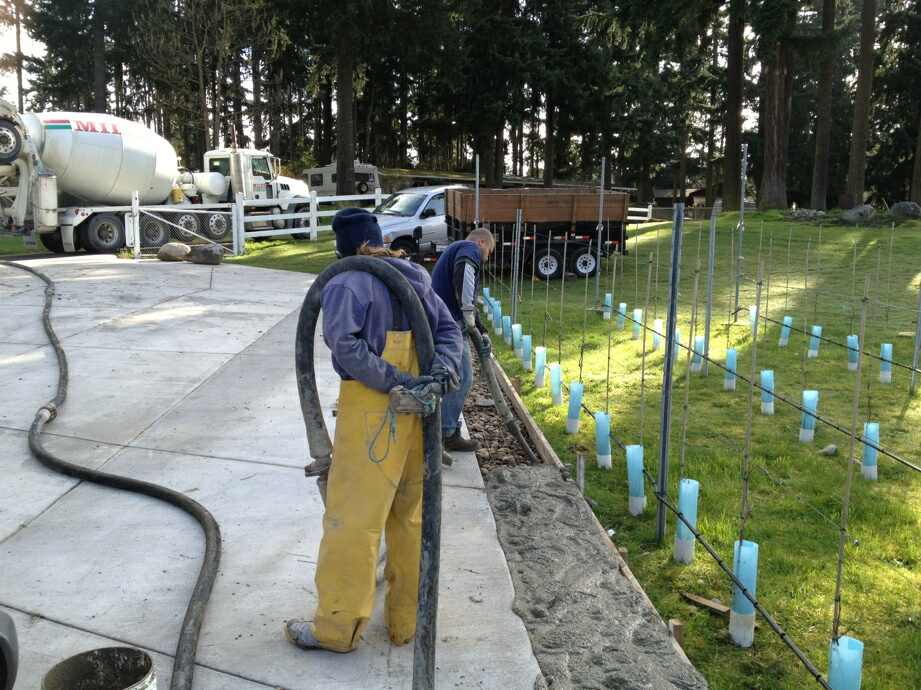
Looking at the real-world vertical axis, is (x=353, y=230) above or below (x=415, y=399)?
above

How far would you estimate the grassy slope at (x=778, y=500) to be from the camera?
144 inches

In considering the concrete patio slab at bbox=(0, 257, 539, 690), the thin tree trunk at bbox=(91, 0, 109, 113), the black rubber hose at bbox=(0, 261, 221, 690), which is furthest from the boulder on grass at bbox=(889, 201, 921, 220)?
the thin tree trunk at bbox=(91, 0, 109, 113)

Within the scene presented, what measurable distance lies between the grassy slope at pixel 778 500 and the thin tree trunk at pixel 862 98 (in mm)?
16821

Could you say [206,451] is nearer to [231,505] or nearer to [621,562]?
[231,505]

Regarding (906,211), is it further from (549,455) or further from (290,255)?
(549,455)

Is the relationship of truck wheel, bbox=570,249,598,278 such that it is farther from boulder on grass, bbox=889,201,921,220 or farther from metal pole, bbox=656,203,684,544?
boulder on grass, bbox=889,201,921,220

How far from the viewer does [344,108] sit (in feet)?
82.9

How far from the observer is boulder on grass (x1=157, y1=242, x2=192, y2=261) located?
16.2 metres

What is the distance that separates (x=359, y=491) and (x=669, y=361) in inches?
77.6

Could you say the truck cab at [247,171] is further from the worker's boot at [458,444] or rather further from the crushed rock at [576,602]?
the crushed rock at [576,602]

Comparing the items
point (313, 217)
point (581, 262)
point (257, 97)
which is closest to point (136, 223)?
point (313, 217)

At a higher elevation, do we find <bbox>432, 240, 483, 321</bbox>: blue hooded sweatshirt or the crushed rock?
<bbox>432, 240, 483, 321</bbox>: blue hooded sweatshirt

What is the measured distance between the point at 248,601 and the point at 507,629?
3.78ft

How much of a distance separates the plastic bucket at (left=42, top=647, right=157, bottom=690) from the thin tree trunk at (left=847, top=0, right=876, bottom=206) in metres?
27.5
